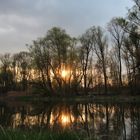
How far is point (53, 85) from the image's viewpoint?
6975 cm

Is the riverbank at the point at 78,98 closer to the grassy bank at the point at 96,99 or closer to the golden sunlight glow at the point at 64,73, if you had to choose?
the grassy bank at the point at 96,99

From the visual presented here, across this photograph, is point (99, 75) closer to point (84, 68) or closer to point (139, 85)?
point (84, 68)

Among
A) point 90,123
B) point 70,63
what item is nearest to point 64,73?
point 70,63

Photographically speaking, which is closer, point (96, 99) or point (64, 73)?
point (96, 99)

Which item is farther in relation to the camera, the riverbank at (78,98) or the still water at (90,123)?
the riverbank at (78,98)

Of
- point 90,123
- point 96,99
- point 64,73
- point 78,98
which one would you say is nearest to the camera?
point 90,123

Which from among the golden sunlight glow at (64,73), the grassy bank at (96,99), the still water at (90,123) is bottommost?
the still water at (90,123)

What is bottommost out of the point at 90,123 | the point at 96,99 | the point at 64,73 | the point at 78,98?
the point at 90,123

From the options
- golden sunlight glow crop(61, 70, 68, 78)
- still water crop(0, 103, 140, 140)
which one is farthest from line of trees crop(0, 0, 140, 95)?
still water crop(0, 103, 140, 140)

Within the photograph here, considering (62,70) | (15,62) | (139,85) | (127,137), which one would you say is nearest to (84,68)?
(62,70)

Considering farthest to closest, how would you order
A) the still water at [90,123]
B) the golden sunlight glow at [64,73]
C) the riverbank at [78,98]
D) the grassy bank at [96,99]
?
1. the golden sunlight glow at [64,73]
2. the riverbank at [78,98]
3. the grassy bank at [96,99]
4. the still water at [90,123]

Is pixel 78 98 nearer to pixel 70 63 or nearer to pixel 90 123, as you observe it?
pixel 70 63

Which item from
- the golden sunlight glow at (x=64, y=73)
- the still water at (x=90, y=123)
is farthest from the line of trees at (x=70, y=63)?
the still water at (x=90, y=123)

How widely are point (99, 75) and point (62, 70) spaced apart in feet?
32.2
